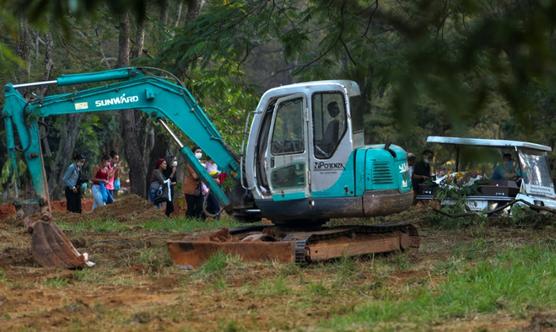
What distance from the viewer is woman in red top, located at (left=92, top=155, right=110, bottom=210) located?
25.7 meters

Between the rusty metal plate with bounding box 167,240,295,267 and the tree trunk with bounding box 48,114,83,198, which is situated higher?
the tree trunk with bounding box 48,114,83,198

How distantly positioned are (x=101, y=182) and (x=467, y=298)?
1659 centimetres

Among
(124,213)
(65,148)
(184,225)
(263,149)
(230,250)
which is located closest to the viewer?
(230,250)

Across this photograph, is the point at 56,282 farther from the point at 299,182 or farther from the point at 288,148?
the point at 288,148

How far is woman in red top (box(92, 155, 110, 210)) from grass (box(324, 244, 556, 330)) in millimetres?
14296

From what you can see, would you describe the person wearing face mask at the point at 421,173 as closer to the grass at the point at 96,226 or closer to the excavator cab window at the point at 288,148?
the grass at the point at 96,226

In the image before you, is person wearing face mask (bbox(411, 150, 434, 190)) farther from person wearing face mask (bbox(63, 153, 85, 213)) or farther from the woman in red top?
person wearing face mask (bbox(63, 153, 85, 213))

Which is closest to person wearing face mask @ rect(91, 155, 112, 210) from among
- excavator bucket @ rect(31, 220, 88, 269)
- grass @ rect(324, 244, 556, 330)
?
excavator bucket @ rect(31, 220, 88, 269)

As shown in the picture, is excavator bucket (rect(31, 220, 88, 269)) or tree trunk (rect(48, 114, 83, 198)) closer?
excavator bucket (rect(31, 220, 88, 269))

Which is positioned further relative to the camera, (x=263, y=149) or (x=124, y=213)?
(x=124, y=213)

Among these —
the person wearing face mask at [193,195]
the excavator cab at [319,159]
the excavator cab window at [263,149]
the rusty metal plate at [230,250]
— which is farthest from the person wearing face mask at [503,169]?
the person wearing face mask at [193,195]

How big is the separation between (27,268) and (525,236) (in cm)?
805

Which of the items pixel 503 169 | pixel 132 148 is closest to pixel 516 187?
pixel 132 148

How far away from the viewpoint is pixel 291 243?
1391 cm
